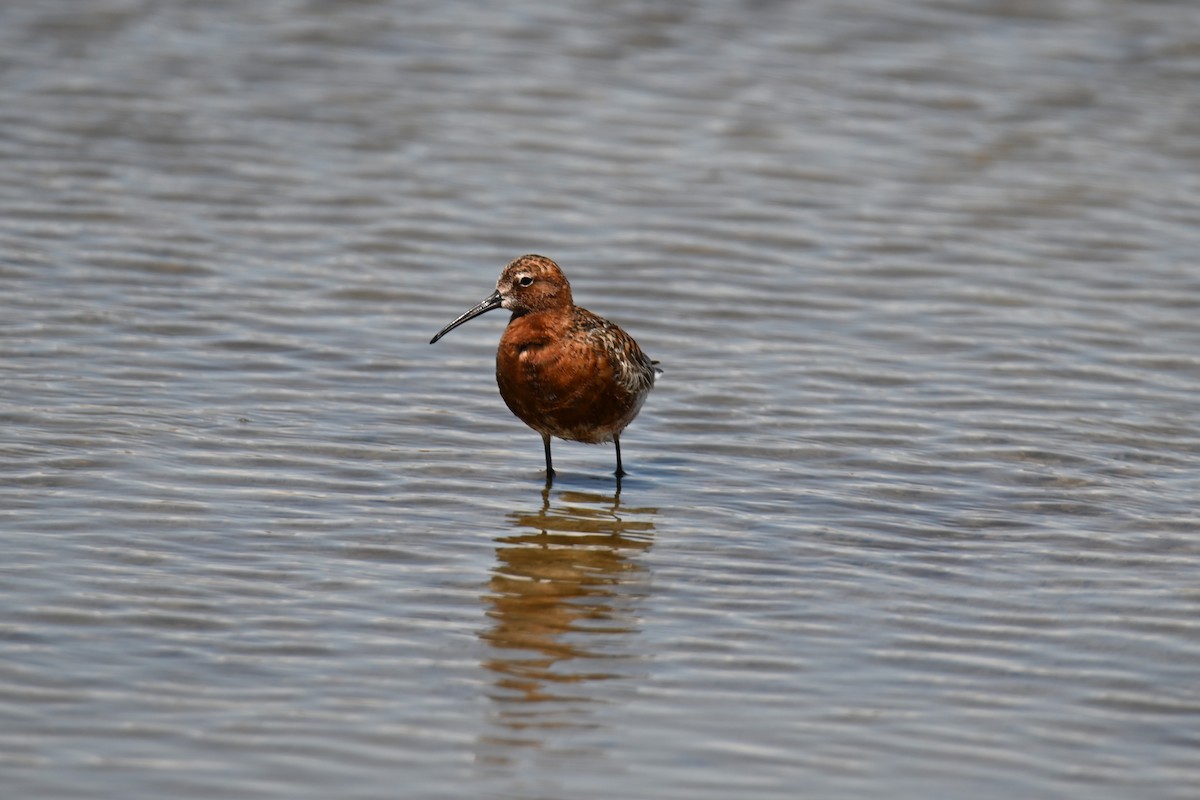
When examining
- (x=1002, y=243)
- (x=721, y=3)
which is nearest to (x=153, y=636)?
(x=1002, y=243)

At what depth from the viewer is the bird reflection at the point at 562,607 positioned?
6.28 meters

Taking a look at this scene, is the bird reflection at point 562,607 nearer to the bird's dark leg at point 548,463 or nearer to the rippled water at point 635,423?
the rippled water at point 635,423

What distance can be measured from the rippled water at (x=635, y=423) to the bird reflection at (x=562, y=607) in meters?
0.03

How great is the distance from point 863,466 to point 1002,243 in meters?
4.70

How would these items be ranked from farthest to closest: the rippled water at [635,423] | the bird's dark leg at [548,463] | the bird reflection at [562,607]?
the bird's dark leg at [548,463], the bird reflection at [562,607], the rippled water at [635,423]

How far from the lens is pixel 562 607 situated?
289 inches

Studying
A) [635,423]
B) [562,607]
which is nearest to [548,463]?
[635,423]

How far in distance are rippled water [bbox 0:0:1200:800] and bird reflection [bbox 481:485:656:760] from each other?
28 millimetres

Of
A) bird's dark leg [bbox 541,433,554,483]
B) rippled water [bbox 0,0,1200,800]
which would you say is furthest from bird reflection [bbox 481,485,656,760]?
bird's dark leg [bbox 541,433,554,483]

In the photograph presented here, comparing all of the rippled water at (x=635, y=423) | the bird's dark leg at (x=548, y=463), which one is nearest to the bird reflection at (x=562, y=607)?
the rippled water at (x=635, y=423)

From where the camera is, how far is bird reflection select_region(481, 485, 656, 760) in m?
6.28

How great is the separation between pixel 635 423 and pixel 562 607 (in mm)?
3193

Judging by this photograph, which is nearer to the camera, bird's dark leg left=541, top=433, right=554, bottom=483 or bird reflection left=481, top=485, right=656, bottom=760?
bird reflection left=481, top=485, right=656, bottom=760

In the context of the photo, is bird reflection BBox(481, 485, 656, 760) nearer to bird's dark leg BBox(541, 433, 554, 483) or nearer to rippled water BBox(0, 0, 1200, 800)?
rippled water BBox(0, 0, 1200, 800)
